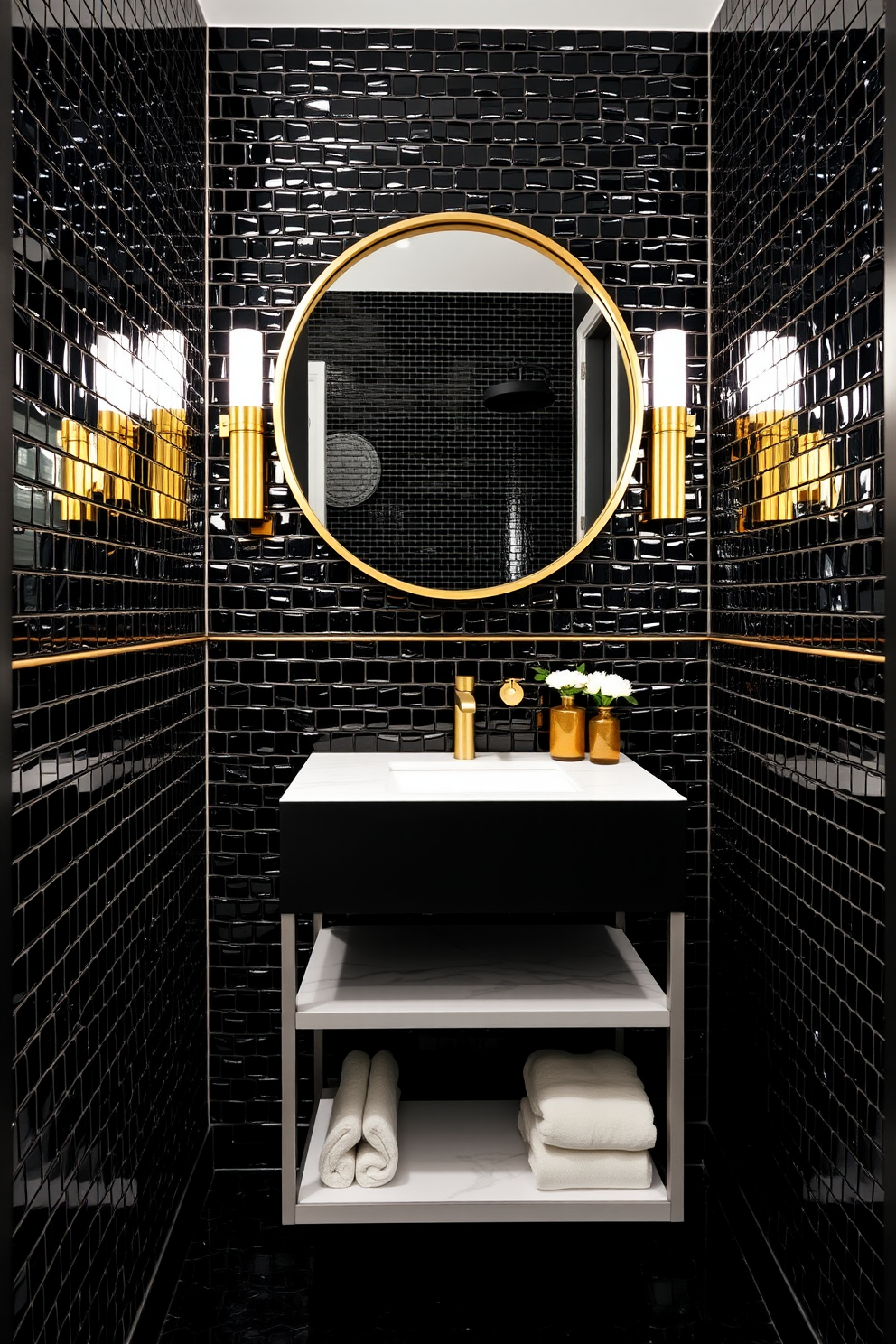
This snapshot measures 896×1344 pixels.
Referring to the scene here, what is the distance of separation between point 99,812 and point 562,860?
0.75m

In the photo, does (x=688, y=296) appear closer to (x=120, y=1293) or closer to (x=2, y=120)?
(x=2, y=120)

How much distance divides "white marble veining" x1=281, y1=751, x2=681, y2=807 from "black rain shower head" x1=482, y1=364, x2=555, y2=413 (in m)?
0.80

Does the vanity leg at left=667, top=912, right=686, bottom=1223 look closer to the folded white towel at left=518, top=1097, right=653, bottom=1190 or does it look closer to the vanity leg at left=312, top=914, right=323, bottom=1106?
the folded white towel at left=518, top=1097, right=653, bottom=1190

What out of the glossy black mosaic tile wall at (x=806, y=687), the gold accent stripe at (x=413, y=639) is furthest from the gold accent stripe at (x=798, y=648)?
the gold accent stripe at (x=413, y=639)

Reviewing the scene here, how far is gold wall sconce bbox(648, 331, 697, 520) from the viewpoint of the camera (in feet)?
7.33

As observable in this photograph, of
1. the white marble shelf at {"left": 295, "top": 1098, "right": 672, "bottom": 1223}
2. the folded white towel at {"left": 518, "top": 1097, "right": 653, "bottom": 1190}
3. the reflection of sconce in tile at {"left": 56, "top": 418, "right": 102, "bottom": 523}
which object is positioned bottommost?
the white marble shelf at {"left": 295, "top": 1098, "right": 672, "bottom": 1223}

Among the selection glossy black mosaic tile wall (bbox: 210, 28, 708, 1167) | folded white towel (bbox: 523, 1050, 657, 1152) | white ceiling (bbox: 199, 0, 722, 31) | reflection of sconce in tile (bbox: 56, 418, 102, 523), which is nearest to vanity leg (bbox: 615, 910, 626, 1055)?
glossy black mosaic tile wall (bbox: 210, 28, 708, 1167)

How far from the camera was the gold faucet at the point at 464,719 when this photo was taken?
7.04 feet

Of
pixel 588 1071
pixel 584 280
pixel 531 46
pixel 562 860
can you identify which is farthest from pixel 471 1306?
pixel 531 46

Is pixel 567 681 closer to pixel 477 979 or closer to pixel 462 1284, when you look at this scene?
pixel 477 979

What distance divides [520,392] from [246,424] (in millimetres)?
625

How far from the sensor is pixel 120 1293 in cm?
159

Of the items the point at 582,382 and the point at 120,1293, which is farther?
the point at 582,382

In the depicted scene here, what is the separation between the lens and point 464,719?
2156mm
